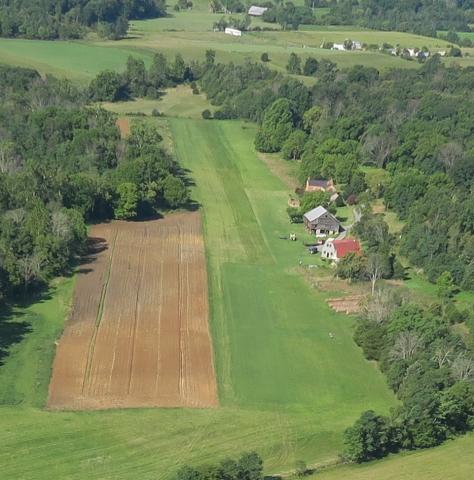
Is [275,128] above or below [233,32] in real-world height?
below

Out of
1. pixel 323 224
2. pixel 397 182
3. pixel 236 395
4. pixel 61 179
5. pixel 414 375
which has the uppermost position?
pixel 61 179

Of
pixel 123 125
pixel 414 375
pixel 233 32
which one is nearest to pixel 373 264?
pixel 414 375

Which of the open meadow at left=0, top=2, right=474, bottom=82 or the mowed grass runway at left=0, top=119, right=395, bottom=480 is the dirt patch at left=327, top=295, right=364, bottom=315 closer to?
the mowed grass runway at left=0, top=119, right=395, bottom=480

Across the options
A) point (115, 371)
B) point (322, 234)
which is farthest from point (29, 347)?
point (322, 234)

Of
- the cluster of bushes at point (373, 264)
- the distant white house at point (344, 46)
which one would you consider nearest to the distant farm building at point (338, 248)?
the cluster of bushes at point (373, 264)

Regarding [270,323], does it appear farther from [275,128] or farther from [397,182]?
[275,128]

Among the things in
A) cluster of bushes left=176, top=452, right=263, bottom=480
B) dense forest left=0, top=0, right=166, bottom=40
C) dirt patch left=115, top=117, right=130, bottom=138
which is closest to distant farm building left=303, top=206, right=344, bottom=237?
dirt patch left=115, top=117, right=130, bottom=138

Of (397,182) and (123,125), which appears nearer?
(397,182)
